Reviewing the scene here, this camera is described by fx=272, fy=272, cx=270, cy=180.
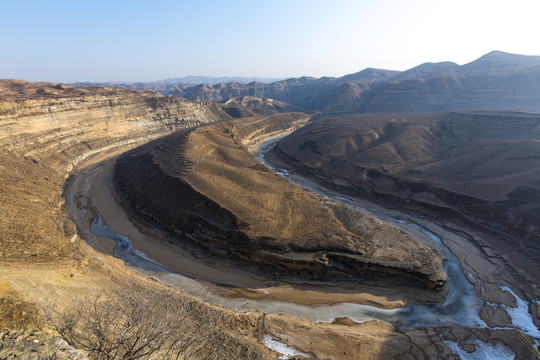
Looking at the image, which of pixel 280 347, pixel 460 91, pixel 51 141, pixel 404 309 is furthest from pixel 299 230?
pixel 460 91

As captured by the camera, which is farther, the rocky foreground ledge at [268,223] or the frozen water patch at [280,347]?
the rocky foreground ledge at [268,223]

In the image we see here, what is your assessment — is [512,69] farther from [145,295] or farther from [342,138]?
[145,295]

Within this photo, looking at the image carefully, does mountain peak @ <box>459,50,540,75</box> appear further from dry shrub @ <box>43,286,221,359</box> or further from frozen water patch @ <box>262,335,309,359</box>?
dry shrub @ <box>43,286,221,359</box>

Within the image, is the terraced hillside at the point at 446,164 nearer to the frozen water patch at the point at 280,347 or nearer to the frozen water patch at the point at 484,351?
the frozen water patch at the point at 484,351

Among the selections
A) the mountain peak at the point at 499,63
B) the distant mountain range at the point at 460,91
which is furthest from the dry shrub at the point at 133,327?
the mountain peak at the point at 499,63

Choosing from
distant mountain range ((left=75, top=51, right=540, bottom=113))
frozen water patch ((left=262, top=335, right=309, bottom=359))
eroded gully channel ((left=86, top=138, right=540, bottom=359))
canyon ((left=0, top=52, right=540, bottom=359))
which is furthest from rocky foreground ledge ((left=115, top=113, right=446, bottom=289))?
distant mountain range ((left=75, top=51, right=540, bottom=113))
